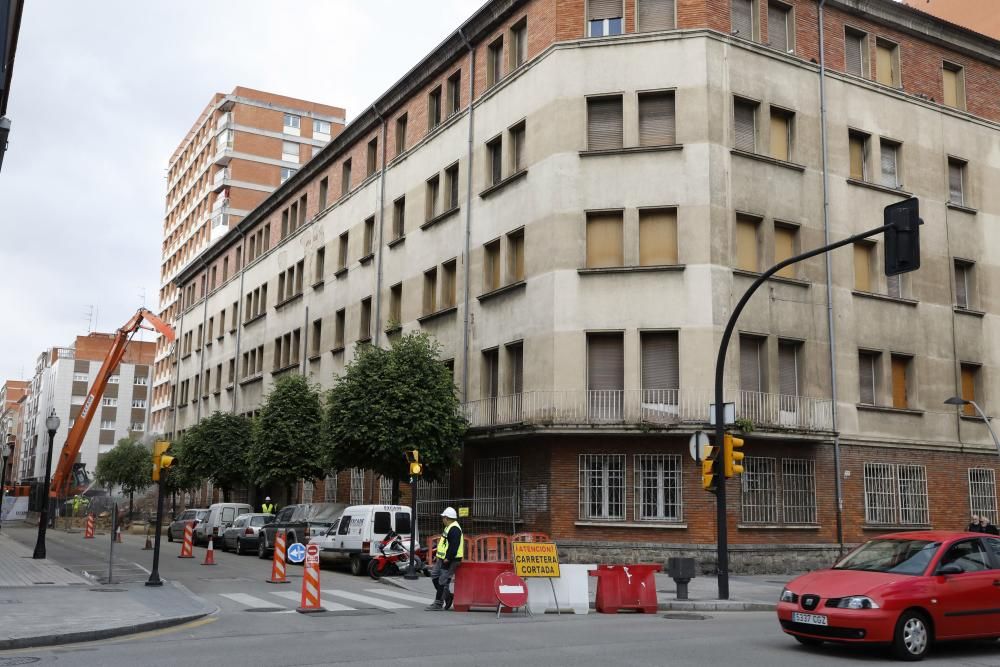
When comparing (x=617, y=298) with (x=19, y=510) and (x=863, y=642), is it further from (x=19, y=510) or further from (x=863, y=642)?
(x=19, y=510)

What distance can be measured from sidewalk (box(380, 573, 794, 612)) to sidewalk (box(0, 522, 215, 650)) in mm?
4790

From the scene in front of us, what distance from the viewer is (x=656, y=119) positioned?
2567cm

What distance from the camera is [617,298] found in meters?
24.8

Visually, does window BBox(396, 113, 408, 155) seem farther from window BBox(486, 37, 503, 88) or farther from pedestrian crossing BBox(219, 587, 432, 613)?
pedestrian crossing BBox(219, 587, 432, 613)

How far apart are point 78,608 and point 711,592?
450 inches

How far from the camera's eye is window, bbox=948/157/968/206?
30.0 meters

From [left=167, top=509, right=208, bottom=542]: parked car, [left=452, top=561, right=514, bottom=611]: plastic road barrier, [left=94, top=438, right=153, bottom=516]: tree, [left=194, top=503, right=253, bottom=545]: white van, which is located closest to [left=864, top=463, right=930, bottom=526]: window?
[left=452, top=561, right=514, bottom=611]: plastic road barrier

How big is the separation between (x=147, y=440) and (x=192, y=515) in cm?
3629

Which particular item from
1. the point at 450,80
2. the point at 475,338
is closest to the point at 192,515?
the point at 475,338

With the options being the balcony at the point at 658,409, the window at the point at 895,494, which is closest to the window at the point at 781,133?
the balcony at the point at 658,409

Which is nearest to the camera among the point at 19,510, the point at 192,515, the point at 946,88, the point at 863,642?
the point at 863,642

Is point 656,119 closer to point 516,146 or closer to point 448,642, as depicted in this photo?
point 516,146

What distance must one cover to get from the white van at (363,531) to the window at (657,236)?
29.4 feet

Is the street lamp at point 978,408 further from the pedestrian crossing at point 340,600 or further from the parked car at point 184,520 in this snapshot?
the parked car at point 184,520
